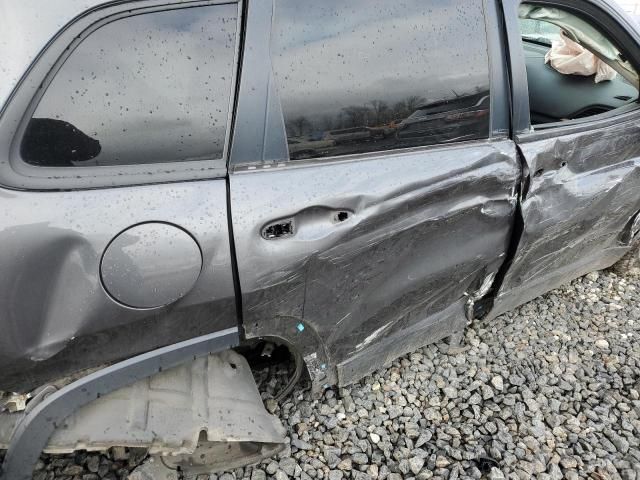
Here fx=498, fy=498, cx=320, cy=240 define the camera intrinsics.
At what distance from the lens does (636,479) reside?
6.38ft

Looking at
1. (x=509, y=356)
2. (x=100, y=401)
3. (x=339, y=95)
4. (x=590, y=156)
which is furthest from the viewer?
(x=509, y=356)

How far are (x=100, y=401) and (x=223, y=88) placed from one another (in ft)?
3.26

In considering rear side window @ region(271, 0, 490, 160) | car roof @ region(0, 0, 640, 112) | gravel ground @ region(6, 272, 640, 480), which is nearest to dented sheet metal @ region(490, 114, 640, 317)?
gravel ground @ region(6, 272, 640, 480)

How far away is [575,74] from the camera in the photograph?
10.4ft

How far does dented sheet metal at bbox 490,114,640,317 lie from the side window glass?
4.22ft

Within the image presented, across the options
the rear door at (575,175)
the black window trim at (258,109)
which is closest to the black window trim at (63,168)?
the black window trim at (258,109)

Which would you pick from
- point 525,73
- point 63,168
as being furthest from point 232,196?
point 525,73

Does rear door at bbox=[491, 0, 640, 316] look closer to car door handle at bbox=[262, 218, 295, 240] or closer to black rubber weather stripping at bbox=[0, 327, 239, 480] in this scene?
car door handle at bbox=[262, 218, 295, 240]

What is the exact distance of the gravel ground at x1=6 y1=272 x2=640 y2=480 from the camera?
1961 millimetres

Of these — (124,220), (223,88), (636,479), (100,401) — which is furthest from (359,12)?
(636,479)

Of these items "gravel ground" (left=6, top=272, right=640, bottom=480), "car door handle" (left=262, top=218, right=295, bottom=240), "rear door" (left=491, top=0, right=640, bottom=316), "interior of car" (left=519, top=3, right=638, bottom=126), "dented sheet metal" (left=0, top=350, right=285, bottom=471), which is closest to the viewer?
"dented sheet metal" (left=0, top=350, right=285, bottom=471)

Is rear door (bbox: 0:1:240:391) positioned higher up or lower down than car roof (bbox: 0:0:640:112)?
lower down

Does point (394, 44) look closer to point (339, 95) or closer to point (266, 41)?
point (339, 95)

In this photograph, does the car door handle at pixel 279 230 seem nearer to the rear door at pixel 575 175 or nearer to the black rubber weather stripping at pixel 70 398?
the black rubber weather stripping at pixel 70 398
